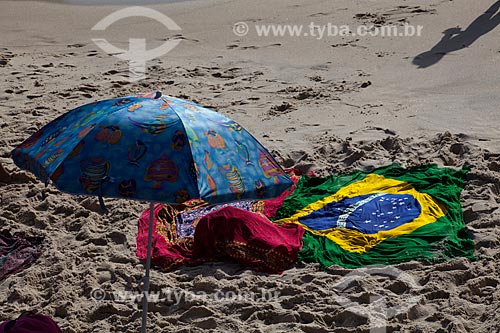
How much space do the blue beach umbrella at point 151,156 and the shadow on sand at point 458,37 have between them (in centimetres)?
556

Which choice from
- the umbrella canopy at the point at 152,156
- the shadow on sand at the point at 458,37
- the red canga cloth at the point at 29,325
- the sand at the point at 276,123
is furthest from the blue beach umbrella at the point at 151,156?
the shadow on sand at the point at 458,37

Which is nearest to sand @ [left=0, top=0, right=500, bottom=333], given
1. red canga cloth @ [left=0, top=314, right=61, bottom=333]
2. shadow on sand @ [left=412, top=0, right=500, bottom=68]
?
shadow on sand @ [left=412, top=0, right=500, bottom=68]

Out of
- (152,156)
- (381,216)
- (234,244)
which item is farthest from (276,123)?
(152,156)

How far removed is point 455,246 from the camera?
538cm

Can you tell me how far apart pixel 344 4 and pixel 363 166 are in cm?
534

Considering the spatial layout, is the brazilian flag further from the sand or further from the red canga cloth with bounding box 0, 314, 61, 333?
the red canga cloth with bounding box 0, 314, 61, 333

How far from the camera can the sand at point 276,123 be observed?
16.0 feet

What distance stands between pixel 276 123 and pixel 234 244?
101 inches

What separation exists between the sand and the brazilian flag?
13 cm

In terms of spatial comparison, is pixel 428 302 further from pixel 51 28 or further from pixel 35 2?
pixel 35 2

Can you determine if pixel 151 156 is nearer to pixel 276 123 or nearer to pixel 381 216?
pixel 381 216

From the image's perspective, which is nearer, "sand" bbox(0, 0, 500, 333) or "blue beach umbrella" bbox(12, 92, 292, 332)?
"blue beach umbrella" bbox(12, 92, 292, 332)

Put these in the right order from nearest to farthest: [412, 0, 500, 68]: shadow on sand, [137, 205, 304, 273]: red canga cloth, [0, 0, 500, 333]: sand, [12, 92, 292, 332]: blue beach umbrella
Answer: [12, 92, 292, 332]: blue beach umbrella, [0, 0, 500, 333]: sand, [137, 205, 304, 273]: red canga cloth, [412, 0, 500, 68]: shadow on sand

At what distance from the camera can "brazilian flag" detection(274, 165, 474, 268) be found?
5.41 meters
